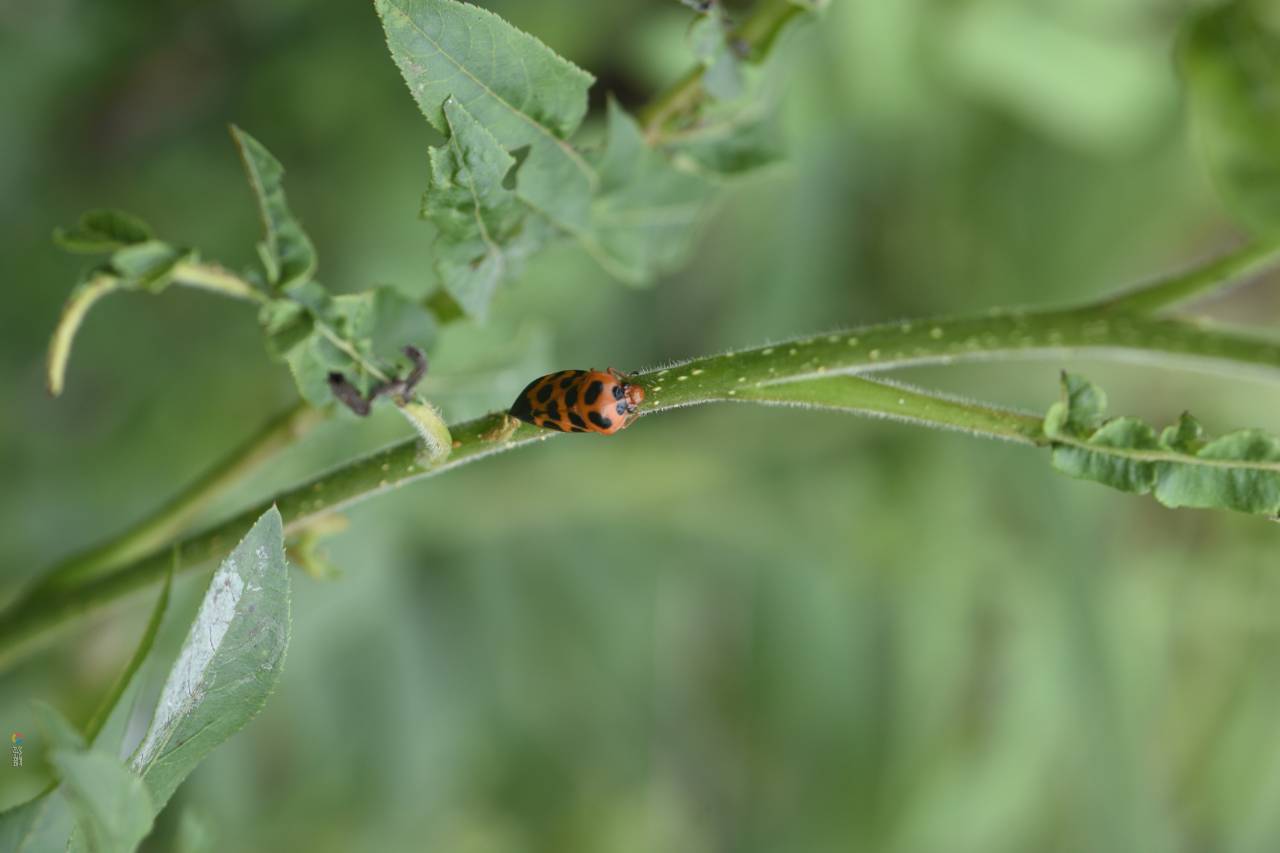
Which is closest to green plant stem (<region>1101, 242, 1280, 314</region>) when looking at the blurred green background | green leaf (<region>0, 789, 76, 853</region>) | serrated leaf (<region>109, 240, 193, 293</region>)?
serrated leaf (<region>109, 240, 193, 293</region>)

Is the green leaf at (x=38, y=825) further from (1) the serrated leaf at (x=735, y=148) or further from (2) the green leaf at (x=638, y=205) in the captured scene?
(1) the serrated leaf at (x=735, y=148)

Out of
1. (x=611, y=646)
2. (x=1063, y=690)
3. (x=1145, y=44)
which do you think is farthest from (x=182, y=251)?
(x=1145, y=44)

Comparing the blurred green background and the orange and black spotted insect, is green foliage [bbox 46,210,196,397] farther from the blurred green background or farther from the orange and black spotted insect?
the blurred green background

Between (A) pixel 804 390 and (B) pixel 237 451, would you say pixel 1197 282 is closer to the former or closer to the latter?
(A) pixel 804 390

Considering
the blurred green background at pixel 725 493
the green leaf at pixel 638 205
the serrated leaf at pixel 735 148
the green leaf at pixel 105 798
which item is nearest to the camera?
the green leaf at pixel 105 798

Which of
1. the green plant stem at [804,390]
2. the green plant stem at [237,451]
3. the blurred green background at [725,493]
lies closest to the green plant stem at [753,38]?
the green plant stem at [237,451]

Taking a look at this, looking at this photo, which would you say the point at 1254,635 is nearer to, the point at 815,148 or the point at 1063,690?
the point at 1063,690
